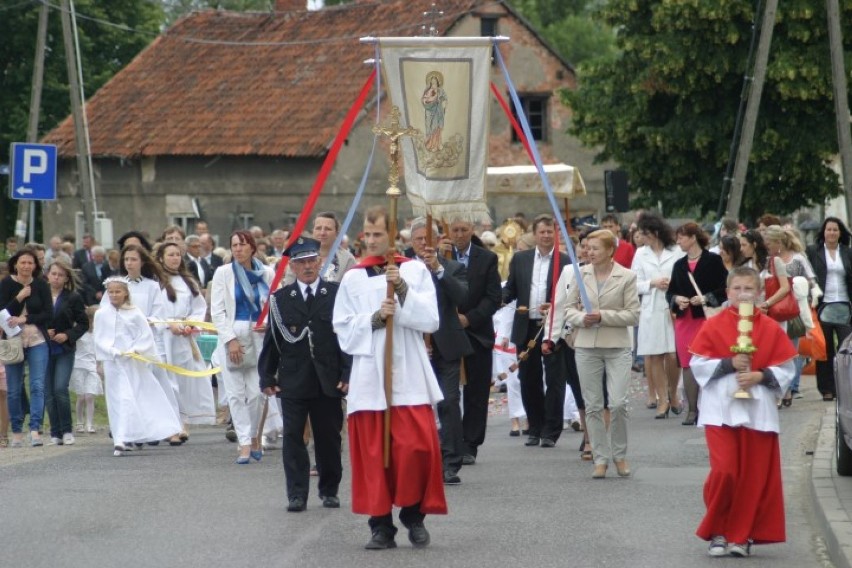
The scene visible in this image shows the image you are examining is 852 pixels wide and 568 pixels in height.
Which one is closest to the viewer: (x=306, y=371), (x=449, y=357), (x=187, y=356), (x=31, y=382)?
(x=306, y=371)

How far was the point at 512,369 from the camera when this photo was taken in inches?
608

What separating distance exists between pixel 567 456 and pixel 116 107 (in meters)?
35.6

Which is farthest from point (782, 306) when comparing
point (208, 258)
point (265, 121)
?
point (265, 121)

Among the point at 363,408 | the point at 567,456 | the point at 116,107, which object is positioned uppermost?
the point at 116,107

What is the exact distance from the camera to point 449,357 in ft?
42.0

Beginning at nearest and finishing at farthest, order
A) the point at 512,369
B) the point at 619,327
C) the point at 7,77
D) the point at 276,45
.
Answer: the point at 619,327, the point at 512,369, the point at 276,45, the point at 7,77

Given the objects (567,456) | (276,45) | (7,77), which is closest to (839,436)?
(567,456)

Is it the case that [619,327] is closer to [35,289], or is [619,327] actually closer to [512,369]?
[512,369]

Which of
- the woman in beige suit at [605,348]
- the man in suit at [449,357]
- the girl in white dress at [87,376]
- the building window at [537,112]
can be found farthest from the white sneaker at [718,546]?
the building window at [537,112]

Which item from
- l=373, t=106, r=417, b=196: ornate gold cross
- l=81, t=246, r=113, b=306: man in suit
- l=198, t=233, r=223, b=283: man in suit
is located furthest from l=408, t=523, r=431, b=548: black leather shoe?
l=198, t=233, r=223, b=283: man in suit

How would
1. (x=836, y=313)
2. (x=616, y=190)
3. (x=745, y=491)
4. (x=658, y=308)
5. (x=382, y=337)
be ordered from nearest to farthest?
(x=745, y=491)
(x=382, y=337)
(x=658, y=308)
(x=836, y=313)
(x=616, y=190)

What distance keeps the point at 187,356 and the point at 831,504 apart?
7971 millimetres

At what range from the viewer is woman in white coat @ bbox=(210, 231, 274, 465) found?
1416 centimetres

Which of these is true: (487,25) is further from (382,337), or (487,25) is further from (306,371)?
(382,337)
